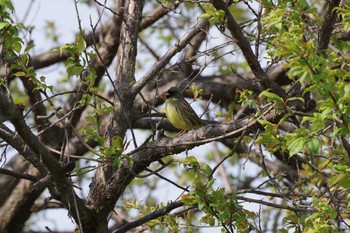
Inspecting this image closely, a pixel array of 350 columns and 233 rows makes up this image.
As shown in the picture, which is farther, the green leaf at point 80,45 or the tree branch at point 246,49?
the tree branch at point 246,49

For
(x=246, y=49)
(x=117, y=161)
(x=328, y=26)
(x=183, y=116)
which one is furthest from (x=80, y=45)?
(x=183, y=116)

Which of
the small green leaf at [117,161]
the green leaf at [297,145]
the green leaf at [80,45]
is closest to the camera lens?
the green leaf at [297,145]

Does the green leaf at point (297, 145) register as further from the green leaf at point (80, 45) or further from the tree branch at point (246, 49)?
the green leaf at point (80, 45)

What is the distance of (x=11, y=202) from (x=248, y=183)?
3.24 metres

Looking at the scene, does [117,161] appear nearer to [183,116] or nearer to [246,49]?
[246,49]

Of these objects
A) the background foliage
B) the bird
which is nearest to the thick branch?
the background foliage

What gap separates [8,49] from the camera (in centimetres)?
518

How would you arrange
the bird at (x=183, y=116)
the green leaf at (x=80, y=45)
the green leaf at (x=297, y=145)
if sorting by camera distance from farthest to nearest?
the bird at (x=183, y=116) → the green leaf at (x=80, y=45) → the green leaf at (x=297, y=145)

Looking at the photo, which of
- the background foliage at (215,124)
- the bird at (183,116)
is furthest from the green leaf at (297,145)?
the bird at (183,116)

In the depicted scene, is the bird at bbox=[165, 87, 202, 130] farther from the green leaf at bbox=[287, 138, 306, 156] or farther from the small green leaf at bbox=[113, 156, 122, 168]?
the green leaf at bbox=[287, 138, 306, 156]

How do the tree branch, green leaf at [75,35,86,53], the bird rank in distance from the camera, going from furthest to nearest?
1. the bird
2. the tree branch
3. green leaf at [75,35,86,53]

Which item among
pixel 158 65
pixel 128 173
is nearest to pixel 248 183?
pixel 158 65

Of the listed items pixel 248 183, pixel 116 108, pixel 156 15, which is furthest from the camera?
pixel 248 183

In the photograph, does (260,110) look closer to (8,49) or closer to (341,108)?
(341,108)
